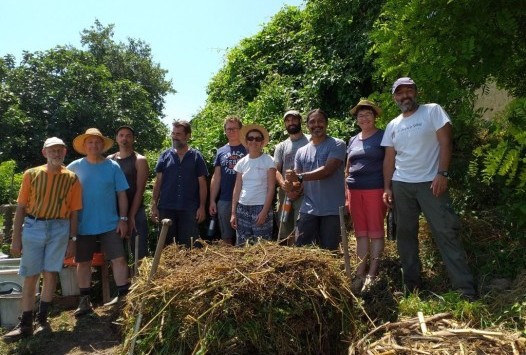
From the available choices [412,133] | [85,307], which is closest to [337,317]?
[412,133]

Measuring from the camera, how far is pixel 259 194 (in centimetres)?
570

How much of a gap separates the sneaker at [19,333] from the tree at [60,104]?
18.8 m

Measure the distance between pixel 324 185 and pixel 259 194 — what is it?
815 millimetres

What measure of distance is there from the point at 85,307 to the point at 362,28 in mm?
7970

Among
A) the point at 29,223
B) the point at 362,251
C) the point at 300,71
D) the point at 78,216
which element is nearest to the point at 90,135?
the point at 78,216

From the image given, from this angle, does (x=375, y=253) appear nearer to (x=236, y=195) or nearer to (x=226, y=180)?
(x=236, y=195)

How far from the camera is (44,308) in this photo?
A: 554 centimetres

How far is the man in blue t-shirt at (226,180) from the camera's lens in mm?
6199

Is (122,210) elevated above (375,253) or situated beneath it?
elevated above

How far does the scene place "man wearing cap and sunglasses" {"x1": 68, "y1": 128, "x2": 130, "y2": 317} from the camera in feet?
19.1

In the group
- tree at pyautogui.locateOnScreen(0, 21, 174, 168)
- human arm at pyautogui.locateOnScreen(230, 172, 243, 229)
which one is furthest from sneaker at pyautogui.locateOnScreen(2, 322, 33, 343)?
tree at pyautogui.locateOnScreen(0, 21, 174, 168)

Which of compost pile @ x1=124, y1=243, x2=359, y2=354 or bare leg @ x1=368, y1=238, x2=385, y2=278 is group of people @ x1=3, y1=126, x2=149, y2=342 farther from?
bare leg @ x1=368, y1=238, x2=385, y2=278

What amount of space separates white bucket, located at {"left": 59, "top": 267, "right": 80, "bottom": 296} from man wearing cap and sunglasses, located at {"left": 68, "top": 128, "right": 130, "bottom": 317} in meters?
0.50

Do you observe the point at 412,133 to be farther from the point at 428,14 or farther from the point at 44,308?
the point at 44,308
